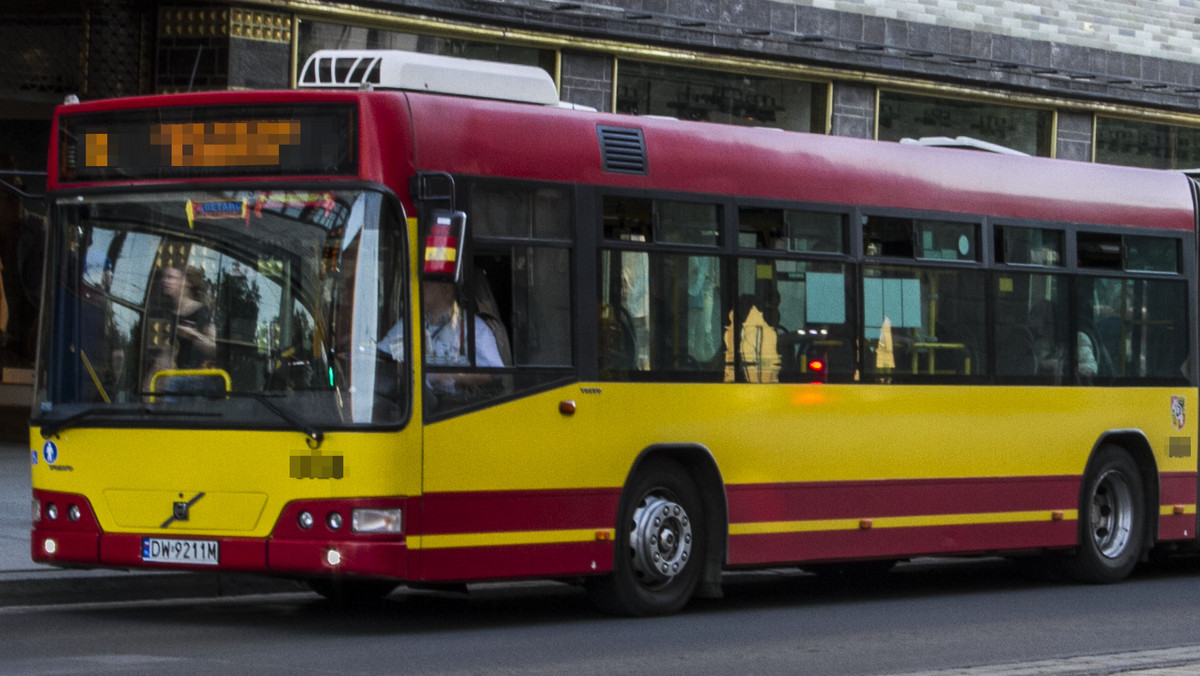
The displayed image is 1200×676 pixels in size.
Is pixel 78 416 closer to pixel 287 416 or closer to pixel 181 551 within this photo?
pixel 181 551

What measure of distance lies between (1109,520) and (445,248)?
258 inches

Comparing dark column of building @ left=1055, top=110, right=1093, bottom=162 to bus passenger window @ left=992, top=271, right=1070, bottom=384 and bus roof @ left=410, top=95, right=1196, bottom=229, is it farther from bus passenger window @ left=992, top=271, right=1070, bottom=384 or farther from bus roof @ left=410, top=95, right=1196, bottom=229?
bus passenger window @ left=992, top=271, right=1070, bottom=384

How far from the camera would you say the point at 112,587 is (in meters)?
11.4

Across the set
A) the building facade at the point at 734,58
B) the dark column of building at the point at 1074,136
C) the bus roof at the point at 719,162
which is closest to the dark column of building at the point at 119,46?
the building facade at the point at 734,58

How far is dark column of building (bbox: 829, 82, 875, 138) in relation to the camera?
23.1 m

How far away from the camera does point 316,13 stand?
1853cm

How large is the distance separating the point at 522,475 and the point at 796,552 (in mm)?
2271

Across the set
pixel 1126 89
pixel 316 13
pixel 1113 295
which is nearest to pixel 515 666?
pixel 1113 295

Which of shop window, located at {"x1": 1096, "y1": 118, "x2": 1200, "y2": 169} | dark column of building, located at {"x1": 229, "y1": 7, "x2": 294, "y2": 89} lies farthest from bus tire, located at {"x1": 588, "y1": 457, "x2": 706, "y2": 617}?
shop window, located at {"x1": 1096, "y1": 118, "x2": 1200, "y2": 169}

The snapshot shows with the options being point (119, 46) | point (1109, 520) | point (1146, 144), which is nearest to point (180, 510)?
point (1109, 520)

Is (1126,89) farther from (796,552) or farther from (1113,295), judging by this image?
(796,552)

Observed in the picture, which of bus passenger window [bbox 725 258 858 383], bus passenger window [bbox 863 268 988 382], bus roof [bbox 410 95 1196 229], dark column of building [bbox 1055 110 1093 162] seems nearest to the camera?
bus roof [bbox 410 95 1196 229]

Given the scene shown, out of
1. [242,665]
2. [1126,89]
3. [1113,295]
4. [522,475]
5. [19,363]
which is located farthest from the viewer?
[1126,89]

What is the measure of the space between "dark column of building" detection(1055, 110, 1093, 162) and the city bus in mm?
12605
